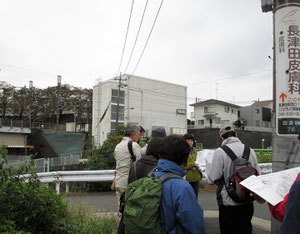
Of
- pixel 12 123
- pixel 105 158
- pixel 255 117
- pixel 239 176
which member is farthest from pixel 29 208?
pixel 255 117

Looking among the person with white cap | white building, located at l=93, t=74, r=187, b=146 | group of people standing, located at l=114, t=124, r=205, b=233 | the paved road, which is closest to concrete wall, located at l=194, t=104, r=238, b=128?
white building, located at l=93, t=74, r=187, b=146

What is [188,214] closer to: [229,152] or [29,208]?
[229,152]

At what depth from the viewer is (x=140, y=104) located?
1559 inches

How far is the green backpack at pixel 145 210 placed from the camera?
195cm

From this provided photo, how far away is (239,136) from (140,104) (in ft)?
57.1

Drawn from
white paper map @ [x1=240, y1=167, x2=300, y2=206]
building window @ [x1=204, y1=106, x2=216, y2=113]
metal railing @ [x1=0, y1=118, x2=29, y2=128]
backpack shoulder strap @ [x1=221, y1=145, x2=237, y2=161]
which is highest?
building window @ [x1=204, y1=106, x2=216, y2=113]

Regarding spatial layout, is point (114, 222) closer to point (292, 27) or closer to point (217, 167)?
point (217, 167)

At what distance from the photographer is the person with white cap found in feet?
10.6

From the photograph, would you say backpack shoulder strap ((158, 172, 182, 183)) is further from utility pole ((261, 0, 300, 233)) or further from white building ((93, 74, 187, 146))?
white building ((93, 74, 187, 146))

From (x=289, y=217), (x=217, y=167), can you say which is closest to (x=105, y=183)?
(x=217, y=167)

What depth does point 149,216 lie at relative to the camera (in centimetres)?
195

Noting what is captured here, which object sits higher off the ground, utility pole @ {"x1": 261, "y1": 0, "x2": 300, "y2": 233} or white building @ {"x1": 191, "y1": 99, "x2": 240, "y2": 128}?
white building @ {"x1": 191, "y1": 99, "x2": 240, "y2": 128}

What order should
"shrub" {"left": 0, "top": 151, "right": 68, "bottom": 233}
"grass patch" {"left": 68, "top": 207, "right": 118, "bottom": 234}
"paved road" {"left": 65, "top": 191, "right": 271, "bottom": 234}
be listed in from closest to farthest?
"shrub" {"left": 0, "top": 151, "right": 68, "bottom": 233} → "grass patch" {"left": 68, "top": 207, "right": 118, "bottom": 234} → "paved road" {"left": 65, "top": 191, "right": 271, "bottom": 234}

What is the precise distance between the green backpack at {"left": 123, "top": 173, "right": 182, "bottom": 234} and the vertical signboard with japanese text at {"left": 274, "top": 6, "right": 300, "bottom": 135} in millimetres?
2513
